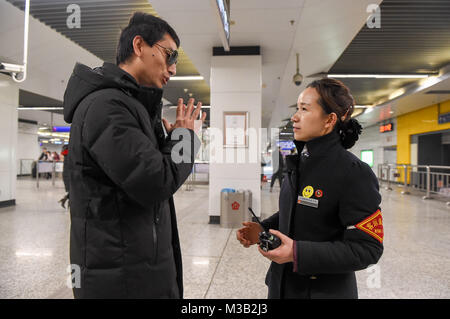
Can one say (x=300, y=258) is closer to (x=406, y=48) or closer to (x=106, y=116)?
(x=106, y=116)

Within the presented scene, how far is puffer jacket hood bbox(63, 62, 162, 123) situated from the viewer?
916 millimetres

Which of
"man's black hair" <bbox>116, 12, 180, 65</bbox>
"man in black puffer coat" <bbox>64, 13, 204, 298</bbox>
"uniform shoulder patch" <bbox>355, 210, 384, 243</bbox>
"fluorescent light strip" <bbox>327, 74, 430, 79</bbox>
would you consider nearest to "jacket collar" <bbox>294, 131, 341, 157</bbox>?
"uniform shoulder patch" <bbox>355, 210, 384, 243</bbox>

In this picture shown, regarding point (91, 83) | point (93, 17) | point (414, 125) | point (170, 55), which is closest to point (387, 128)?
point (414, 125)

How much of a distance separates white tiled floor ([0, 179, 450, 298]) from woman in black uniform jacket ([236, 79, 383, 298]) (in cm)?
152

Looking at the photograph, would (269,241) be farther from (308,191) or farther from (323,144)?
(323,144)

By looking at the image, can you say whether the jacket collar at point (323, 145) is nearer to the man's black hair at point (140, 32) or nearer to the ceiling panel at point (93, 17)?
the man's black hair at point (140, 32)

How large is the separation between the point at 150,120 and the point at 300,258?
72 cm

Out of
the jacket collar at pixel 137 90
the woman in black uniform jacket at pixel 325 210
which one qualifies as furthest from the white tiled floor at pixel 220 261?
the jacket collar at pixel 137 90

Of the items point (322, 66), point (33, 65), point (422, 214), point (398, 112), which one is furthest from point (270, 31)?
point (398, 112)

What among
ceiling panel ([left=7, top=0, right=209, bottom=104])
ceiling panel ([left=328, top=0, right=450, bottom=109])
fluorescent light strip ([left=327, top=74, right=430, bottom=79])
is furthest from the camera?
fluorescent light strip ([left=327, top=74, right=430, bottom=79])

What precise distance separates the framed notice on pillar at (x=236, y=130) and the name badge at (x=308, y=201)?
4.20 meters

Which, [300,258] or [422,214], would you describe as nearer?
[300,258]

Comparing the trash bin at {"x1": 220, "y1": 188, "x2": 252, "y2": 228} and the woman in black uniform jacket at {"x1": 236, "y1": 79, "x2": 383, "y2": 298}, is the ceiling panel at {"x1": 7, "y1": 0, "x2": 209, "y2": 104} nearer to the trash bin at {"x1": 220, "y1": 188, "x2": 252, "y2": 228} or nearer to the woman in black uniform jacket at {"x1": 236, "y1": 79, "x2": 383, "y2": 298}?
the trash bin at {"x1": 220, "y1": 188, "x2": 252, "y2": 228}
